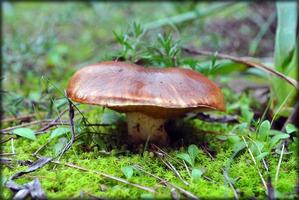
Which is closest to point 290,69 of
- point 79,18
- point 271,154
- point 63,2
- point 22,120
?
point 271,154

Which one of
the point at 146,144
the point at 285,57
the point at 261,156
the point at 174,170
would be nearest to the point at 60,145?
the point at 146,144

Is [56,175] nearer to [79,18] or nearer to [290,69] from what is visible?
[290,69]

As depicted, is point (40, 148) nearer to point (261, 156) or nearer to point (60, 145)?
point (60, 145)

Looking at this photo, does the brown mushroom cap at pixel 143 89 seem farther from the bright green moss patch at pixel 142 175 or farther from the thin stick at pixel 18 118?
the thin stick at pixel 18 118

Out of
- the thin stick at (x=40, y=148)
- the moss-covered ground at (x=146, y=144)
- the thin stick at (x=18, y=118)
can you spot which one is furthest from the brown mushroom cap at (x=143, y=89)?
the thin stick at (x=18, y=118)

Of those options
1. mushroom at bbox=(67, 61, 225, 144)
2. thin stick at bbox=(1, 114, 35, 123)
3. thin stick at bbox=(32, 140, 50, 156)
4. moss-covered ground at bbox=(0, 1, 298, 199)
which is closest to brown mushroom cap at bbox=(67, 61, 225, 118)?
mushroom at bbox=(67, 61, 225, 144)

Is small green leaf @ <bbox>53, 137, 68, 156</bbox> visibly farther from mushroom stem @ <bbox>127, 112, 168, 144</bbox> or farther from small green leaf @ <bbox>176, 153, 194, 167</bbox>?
small green leaf @ <bbox>176, 153, 194, 167</bbox>
